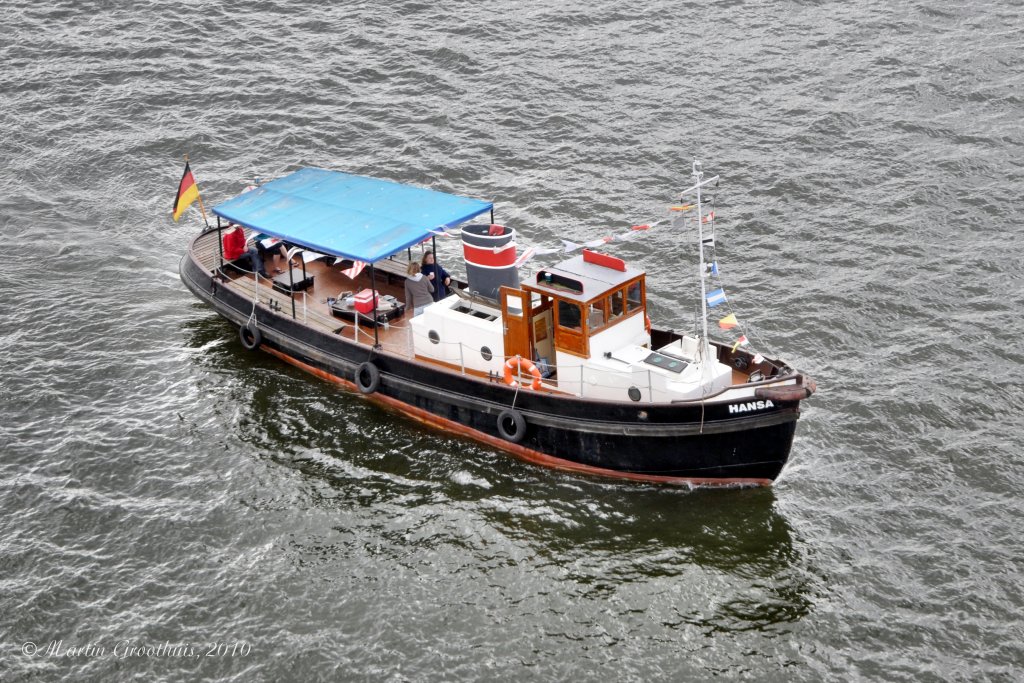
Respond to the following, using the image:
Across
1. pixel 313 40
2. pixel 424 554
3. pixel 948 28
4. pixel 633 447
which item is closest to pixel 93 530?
pixel 424 554

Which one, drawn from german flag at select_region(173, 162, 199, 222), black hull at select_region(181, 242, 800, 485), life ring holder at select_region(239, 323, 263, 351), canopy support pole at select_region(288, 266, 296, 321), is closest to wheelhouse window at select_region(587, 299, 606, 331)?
black hull at select_region(181, 242, 800, 485)

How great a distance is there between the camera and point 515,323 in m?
29.4

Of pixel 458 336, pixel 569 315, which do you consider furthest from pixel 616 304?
pixel 458 336

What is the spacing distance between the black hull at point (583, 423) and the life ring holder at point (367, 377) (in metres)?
0.04

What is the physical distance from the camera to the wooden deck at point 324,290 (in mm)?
32250

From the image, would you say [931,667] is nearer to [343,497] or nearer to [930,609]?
[930,609]

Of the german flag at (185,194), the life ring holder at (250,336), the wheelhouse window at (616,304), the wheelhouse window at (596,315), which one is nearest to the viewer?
the wheelhouse window at (596,315)

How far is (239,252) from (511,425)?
37.0 feet

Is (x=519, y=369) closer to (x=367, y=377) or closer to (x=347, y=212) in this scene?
(x=367, y=377)

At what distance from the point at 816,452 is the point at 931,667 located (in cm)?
722

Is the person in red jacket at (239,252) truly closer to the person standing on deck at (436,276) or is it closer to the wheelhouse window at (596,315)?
the person standing on deck at (436,276)

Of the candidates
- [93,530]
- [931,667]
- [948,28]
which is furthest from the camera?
[948,28]

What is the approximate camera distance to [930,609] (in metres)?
24.4

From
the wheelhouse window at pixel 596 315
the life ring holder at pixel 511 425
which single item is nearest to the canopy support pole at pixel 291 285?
the life ring holder at pixel 511 425
